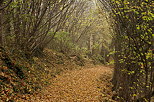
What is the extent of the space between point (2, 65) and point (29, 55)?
3.42 metres

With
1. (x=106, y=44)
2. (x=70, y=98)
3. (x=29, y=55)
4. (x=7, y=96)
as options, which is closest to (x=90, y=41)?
(x=106, y=44)

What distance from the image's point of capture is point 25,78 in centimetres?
Answer: 646

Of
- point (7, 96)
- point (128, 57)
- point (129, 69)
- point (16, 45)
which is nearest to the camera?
point (7, 96)

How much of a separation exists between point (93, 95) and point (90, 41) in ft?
62.5

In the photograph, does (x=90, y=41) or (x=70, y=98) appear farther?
(x=90, y=41)

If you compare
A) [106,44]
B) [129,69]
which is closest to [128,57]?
[129,69]

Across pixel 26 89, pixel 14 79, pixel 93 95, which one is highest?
pixel 14 79

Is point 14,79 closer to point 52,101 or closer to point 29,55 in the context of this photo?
point 52,101

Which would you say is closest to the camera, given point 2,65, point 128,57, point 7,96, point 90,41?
point 7,96

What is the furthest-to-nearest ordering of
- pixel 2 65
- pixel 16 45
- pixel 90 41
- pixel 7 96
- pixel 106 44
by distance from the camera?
pixel 90 41
pixel 106 44
pixel 16 45
pixel 2 65
pixel 7 96

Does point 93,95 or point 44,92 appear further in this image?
point 93,95

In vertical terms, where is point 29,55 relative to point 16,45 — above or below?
below

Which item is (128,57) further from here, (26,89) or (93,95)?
(26,89)

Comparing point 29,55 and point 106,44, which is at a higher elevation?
point 106,44
